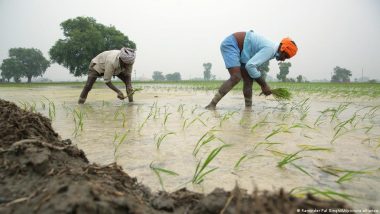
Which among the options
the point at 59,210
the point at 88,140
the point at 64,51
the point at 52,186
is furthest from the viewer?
the point at 64,51

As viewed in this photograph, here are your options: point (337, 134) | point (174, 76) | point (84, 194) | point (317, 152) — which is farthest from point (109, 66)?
point (174, 76)

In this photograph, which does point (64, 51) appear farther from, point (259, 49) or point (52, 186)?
point (52, 186)

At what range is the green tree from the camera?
65875mm

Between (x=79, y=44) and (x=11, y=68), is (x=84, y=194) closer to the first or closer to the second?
(x=79, y=44)

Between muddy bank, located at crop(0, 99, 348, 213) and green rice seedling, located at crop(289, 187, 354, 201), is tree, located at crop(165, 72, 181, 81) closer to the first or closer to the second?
muddy bank, located at crop(0, 99, 348, 213)

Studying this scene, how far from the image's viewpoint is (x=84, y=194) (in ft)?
2.48

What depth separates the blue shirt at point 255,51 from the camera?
4.55 meters

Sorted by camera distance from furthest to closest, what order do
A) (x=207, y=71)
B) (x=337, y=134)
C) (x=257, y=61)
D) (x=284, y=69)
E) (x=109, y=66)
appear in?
(x=207, y=71), (x=284, y=69), (x=109, y=66), (x=257, y=61), (x=337, y=134)

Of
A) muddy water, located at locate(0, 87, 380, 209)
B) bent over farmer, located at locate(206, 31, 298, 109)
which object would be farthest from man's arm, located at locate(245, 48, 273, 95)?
muddy water, located at locate(0, 87, 380, 209)

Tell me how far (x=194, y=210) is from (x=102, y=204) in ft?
1.01

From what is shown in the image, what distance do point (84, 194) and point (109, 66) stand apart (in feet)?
16.7

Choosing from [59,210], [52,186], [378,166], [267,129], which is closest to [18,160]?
[52,186]

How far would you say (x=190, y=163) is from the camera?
1664 mm

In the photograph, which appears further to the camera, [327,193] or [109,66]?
[109,66]
